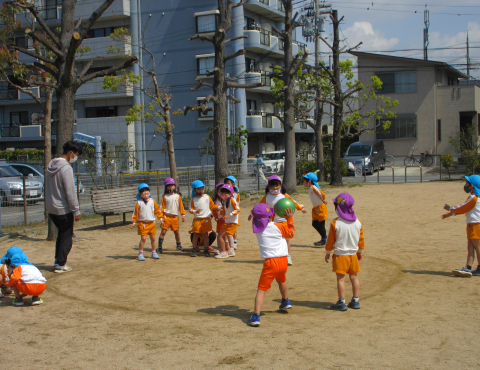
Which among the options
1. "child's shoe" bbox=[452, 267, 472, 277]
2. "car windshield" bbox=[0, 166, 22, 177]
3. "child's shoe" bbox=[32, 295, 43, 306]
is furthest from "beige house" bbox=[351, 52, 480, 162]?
"child's shoe" bbox=[32, 295, 43, 306]

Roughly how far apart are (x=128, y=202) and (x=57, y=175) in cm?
521

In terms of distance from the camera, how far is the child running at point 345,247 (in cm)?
539

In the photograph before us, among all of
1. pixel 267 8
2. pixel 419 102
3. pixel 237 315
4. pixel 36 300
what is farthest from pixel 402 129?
pixel 36 300

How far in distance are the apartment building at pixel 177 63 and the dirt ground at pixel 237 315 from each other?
25.5 meters

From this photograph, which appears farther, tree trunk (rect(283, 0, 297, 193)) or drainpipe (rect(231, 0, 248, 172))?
Result: drainpipe (rect(231, 0, 248, 172))

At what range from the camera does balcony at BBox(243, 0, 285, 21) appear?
34.2 meters

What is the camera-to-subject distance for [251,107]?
36.5 m

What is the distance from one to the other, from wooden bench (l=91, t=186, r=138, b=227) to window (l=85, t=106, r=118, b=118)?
25175mm

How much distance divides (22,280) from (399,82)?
33.4m

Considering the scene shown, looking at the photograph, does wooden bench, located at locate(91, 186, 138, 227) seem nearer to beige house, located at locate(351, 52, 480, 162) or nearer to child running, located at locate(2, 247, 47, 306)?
child running, located at locate(2, 247, 47, 306)

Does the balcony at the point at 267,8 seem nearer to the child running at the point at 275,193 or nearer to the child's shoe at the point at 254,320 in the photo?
the child running at the point at 275,193

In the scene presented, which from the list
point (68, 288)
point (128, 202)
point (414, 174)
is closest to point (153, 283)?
Answer: point (68, 288)

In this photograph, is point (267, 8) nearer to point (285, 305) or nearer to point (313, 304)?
point (313, 304)

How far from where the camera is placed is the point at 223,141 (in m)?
15.6
